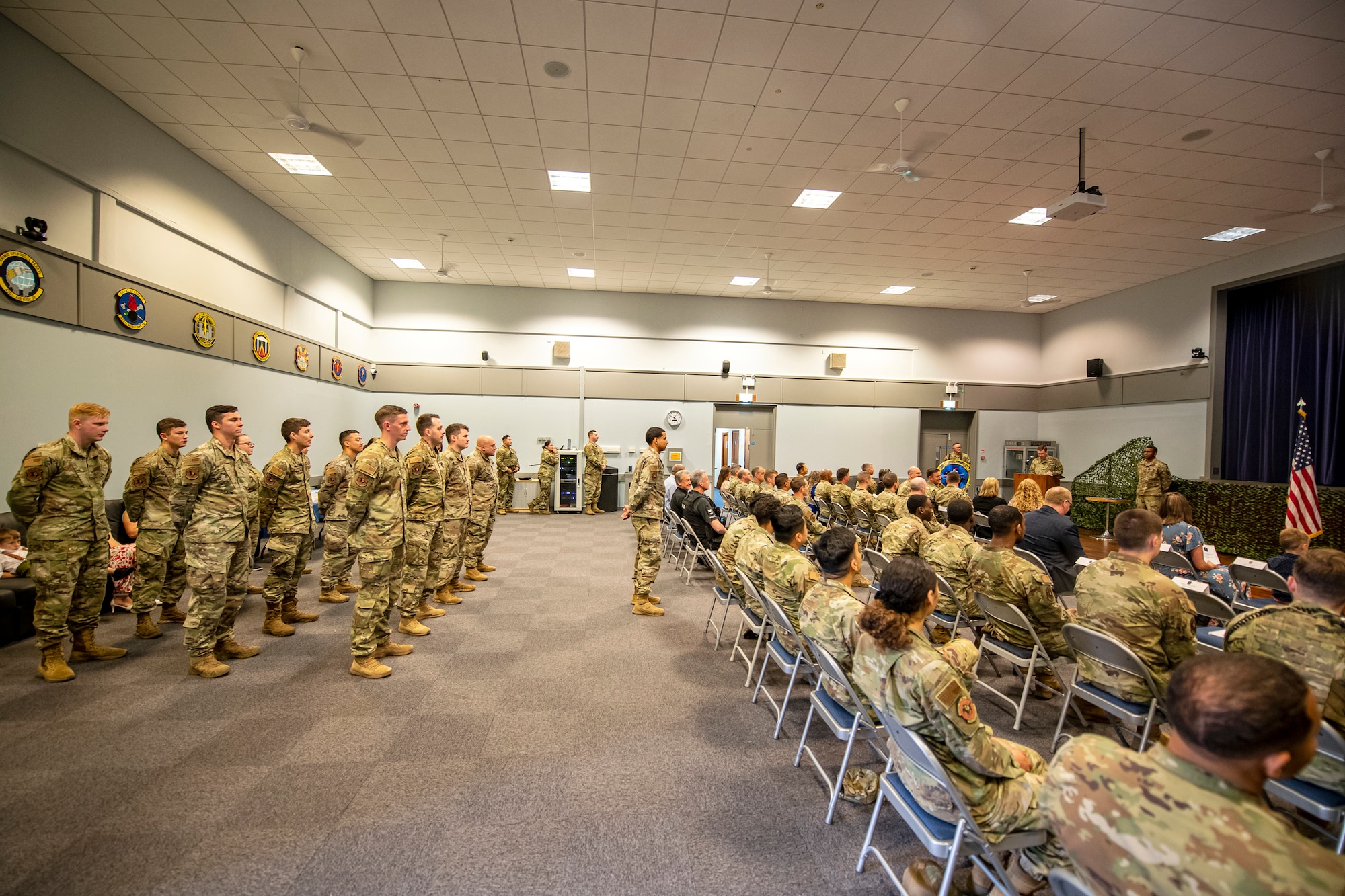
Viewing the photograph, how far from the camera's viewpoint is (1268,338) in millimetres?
8609

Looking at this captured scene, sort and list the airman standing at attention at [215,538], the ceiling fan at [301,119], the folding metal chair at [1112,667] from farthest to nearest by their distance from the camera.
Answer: the ceiling fan at [301,119], the airman standing at attention at [215,538], the folding metal chair at [1112,667]

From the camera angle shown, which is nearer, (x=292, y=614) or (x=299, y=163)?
(x=292, y=614)

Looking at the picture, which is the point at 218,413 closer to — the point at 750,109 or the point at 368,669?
the point at 368,669

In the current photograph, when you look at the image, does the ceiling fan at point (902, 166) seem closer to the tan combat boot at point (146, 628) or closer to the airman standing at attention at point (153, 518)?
the airman standing at attention at point (153, 518)

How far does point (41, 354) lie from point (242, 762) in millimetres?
4329

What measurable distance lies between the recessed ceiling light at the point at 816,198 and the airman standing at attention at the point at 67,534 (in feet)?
23.6

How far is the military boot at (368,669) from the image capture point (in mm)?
3523

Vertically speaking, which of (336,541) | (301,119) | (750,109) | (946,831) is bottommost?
(946,831)

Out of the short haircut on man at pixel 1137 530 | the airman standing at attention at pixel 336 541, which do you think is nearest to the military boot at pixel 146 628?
the airman standing at attention at pixel 336 541

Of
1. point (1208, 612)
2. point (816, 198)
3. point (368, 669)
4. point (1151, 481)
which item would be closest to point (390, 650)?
point (368, 669)

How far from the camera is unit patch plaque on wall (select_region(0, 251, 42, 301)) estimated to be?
4047 millimetres

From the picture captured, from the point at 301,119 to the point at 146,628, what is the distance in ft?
14.4

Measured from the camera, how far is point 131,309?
523 cm

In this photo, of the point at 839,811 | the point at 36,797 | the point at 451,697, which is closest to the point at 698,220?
the point at 451,697
